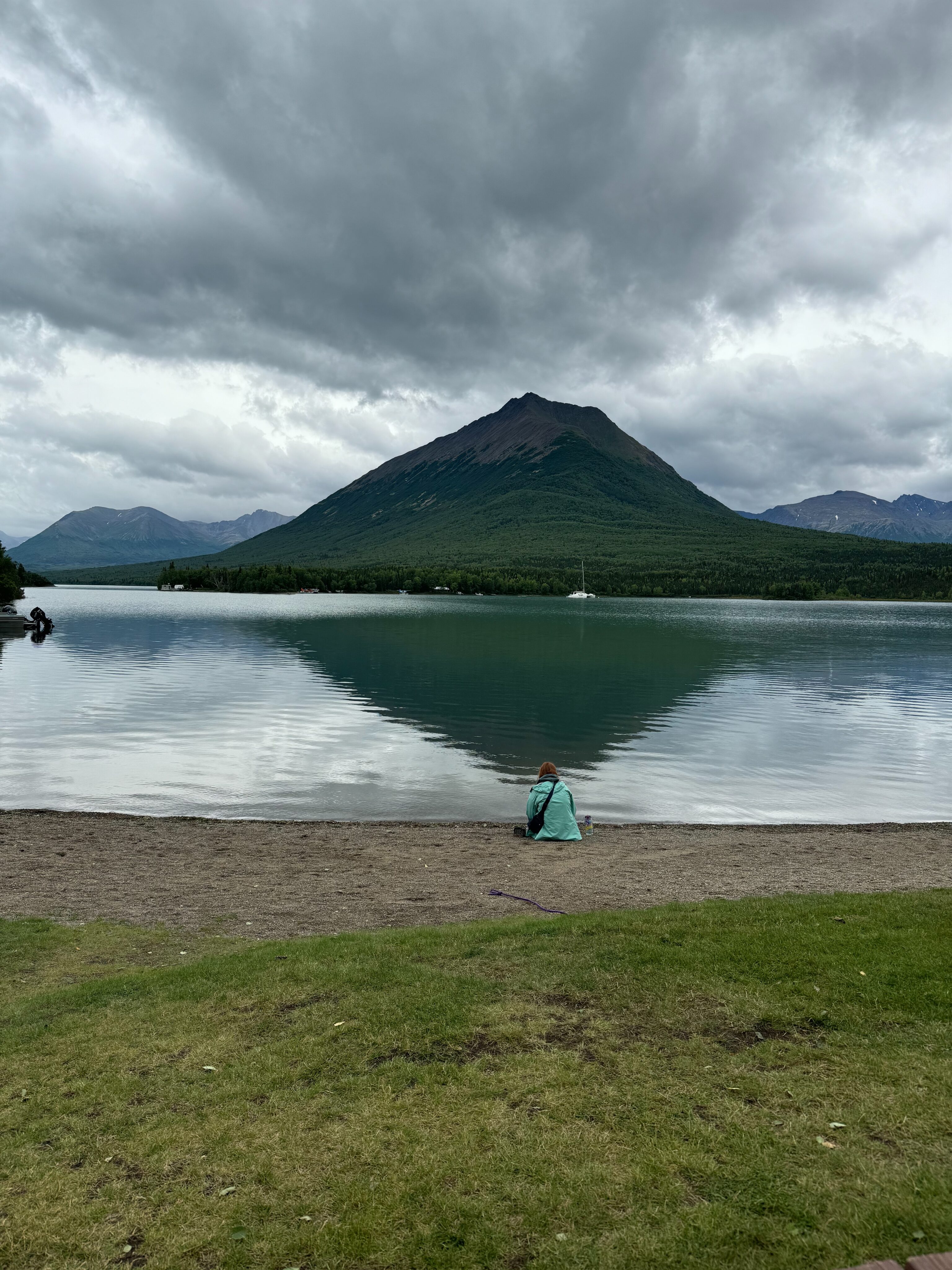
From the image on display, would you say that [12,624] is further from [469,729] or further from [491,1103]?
[491,1103]

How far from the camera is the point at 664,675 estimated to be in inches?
2448

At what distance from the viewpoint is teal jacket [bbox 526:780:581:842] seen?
20344 millimetres

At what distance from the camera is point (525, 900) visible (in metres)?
14.6

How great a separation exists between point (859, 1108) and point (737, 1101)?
3.40ft

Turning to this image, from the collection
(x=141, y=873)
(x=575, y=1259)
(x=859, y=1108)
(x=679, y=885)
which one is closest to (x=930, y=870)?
(x=679, y=885)

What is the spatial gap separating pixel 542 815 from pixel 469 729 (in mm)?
18963

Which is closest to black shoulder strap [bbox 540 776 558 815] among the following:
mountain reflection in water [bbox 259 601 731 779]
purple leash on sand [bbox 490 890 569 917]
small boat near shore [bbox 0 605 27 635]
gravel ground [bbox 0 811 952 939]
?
gravel ground [bbox 0 811 952 939]

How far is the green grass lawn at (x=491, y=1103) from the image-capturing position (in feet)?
17.8

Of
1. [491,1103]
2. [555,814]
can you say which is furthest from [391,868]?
[491,1103]

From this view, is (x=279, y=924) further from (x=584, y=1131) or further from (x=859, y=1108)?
(x=859, y=1108)

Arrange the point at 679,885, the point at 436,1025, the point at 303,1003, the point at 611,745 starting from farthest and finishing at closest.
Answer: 1. the point at 611,745
2. the point at 679,885
3. the point at 303,1003
4. the point at 436,1025

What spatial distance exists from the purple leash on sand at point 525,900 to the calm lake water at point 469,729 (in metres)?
9.11

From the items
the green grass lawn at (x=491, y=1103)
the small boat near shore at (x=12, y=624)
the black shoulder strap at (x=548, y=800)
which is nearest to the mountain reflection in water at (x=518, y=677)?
the black shoulder strap at (x=548, y=800)

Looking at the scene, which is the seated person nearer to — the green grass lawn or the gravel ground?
the gravel ground
